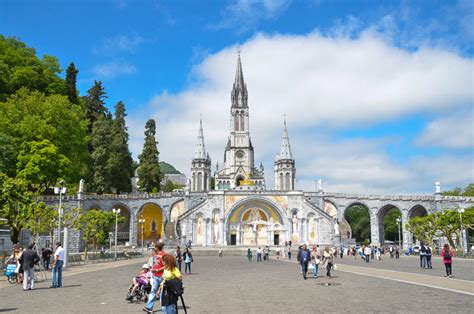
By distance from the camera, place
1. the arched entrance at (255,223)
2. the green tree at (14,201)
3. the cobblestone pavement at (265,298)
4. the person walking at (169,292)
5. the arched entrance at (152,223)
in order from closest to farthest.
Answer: the person walking at (169,292) → the cobblestone pavement at (265,298) → the green tree at (14,201) → the arched entrance at (255,223) → the arched entrance at (152,223)

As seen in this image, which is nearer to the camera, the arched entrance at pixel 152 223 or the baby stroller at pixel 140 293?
the baby stroller at pixel 140 293

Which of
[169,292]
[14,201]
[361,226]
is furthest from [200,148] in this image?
[169,292]

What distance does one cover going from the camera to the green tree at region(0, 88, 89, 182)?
38.0m

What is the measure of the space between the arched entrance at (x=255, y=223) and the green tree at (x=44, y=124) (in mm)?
18717

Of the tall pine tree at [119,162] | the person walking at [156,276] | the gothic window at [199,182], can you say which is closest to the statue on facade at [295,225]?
the tall pine tree at [119,162]

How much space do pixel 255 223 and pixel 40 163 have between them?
25.7 m

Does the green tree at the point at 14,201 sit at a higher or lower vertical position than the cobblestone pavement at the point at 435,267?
higher

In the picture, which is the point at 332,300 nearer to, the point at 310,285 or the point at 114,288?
the point at 310,285

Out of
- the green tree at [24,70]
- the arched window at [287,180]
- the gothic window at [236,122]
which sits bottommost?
the arched window at [287,180]

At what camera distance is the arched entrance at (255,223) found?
5238 cm

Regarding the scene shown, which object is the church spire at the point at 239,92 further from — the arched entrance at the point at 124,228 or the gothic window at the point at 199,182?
the arched entrance at the point at 124,228

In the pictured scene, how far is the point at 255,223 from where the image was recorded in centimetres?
5275

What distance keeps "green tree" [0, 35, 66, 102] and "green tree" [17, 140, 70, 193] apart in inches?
343

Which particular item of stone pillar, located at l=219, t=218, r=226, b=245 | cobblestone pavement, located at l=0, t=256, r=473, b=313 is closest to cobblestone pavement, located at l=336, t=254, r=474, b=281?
cobblestone pavement, located at l=0, t=256, r=473, b=313
